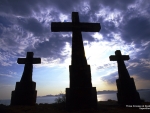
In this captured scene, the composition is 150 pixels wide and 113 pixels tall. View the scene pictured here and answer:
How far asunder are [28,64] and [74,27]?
5352 millimetres

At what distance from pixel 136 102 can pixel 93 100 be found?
4716 mm

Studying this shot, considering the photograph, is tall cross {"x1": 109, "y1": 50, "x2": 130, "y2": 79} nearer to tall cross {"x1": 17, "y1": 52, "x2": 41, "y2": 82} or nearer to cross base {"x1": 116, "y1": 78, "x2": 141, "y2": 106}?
cross base {"x1": 116, "y1": 78, "x2": 141, "y2": 106}

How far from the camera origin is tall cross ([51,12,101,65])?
22.0ft

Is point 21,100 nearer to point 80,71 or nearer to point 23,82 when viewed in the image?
point 23,82

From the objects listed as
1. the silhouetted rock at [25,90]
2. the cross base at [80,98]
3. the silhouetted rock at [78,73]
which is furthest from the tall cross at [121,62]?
the silhouetted rock at [25,90]

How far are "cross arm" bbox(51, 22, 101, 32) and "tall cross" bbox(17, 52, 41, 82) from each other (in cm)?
420

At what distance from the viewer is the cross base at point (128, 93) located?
892 centimetres

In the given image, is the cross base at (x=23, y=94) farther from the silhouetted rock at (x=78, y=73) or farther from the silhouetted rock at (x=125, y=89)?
the silhouetted rock at (x=125, y=89)

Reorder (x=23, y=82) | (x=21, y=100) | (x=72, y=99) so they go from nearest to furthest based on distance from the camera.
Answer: (x=72, y=99), (x=21, y=100), (x=23, y=82)

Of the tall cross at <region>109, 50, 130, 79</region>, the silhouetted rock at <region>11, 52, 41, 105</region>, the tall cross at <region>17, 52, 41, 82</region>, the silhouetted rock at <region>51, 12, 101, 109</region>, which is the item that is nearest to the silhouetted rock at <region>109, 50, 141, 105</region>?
the tall cross at <region>109, 50, 130, 79</region>

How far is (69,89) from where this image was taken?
599cm

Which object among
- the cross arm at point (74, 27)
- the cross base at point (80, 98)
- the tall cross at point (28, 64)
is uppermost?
the cross arm at point (74, 27)

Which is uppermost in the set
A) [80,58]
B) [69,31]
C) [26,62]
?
[69,31]

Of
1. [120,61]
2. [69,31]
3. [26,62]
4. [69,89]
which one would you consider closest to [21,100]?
[26,62]
